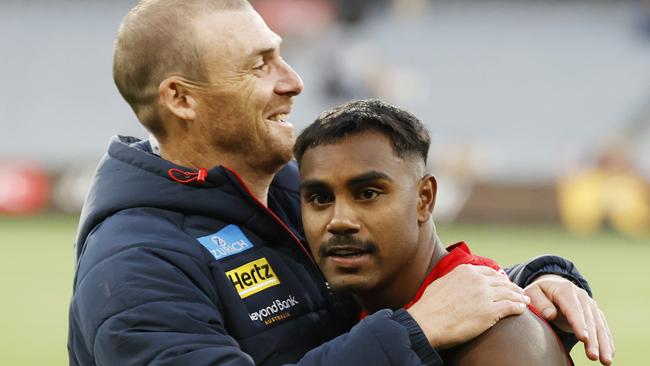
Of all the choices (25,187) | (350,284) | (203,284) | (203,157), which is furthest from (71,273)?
(350,284)

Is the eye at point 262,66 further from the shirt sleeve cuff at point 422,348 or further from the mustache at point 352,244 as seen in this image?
the shirt sleeve cuff at point 422,348

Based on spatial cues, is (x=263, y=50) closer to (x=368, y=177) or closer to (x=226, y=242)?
(x=226, y=242)

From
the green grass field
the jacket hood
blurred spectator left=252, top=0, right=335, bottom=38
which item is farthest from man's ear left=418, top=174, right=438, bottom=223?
blurred spectator left=252, top=0, right=335, bottom=38

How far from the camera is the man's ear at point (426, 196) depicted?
322 centimetres

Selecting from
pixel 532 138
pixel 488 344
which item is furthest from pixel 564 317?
pixel 532 138

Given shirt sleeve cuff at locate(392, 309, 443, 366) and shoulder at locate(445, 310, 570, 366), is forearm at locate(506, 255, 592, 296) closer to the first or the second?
shoulder at locate(445, 310, 570, 366)

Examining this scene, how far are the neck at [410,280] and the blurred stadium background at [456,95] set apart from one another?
15.9 metres

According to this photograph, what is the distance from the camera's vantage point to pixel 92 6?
27688mm

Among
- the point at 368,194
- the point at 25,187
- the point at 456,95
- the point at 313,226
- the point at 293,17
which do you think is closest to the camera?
the point at 368,194

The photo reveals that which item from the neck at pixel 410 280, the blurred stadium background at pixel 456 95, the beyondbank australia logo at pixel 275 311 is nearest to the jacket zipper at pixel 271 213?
the beyondbank australia logo at pixel 275 311

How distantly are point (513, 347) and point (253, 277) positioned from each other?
950mm

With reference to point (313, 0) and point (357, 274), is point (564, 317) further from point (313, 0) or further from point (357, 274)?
point (313, 0)

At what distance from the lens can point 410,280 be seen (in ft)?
10.6

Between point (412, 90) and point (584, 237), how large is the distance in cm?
796
